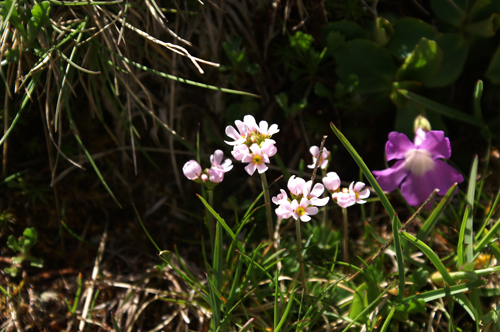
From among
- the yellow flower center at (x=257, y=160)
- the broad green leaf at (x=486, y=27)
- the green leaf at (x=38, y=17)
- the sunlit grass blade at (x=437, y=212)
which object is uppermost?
the green leaf at (x=38, y=17)

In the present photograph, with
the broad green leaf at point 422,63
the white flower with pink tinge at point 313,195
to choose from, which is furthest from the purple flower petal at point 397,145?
the white flower with pink tinge at point 313,195

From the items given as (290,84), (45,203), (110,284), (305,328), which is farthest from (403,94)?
(45,203)

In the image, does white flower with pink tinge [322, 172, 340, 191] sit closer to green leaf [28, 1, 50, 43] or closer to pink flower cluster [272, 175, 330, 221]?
pink flower cluster [272, 175, 330, 221]

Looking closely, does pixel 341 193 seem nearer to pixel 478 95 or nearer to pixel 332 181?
pixel 332 181

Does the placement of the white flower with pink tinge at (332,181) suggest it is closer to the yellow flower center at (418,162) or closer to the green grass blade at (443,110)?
the yellow flower center at (418,162)

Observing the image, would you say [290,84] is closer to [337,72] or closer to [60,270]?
[337,72]
